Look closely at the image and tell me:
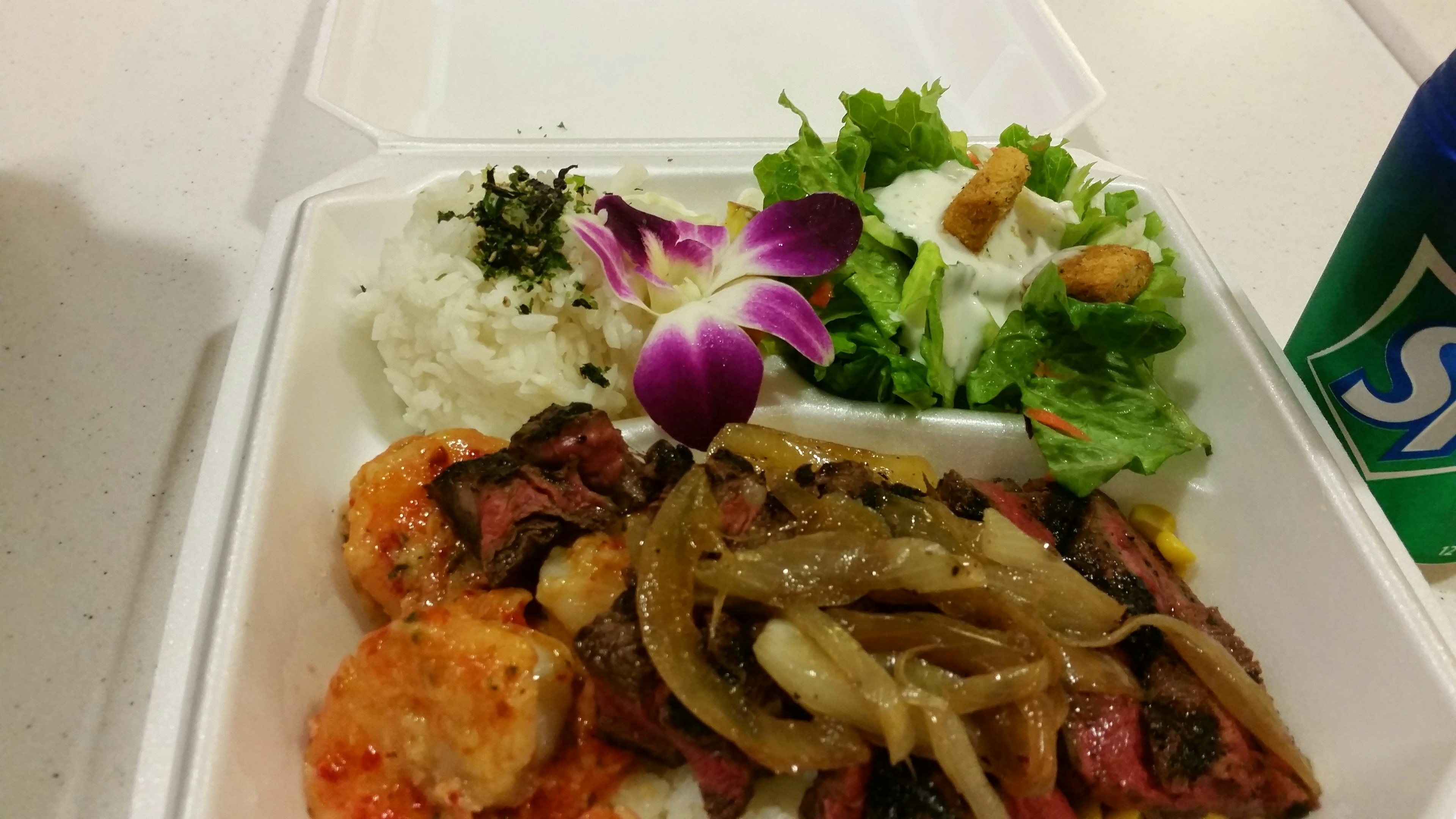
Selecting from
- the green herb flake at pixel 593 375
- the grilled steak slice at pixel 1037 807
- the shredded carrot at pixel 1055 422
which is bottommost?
the grilled steak slice at pixel 1037 807

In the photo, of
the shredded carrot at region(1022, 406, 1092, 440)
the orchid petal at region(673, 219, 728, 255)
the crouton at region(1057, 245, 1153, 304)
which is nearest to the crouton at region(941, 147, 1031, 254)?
the crouton at region(1057, 245, 1153, 304)

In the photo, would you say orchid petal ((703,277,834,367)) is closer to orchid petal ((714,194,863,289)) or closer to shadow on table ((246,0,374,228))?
orchid petal ((714,194,863,289))

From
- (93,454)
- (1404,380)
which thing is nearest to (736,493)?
(1404,380)

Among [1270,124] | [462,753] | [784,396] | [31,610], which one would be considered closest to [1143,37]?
[1270,124]

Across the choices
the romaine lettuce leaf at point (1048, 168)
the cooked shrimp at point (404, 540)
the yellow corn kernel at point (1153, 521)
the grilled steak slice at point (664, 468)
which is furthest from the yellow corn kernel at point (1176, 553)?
the cooked shrimp at point (404, 540)

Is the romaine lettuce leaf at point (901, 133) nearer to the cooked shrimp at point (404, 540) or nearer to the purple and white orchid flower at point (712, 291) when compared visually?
the purple and white orchid flower at point (712, 291)

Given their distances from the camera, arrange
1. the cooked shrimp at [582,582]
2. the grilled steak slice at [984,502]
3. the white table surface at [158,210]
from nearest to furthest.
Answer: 1. the cooked shrimp at [582,582]
2. the grilled steak slice at [984,502]
3. the white table surface at [158,210]
